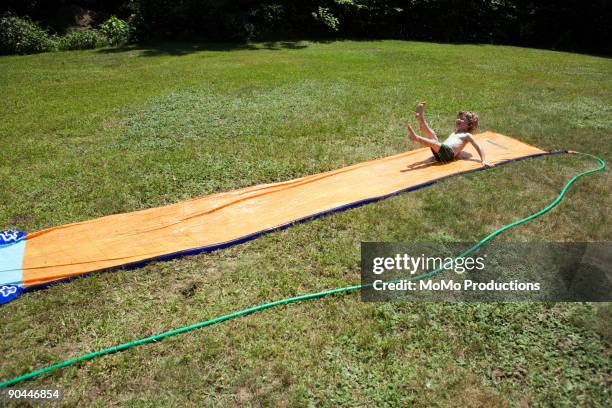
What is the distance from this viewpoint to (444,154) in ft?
17.6

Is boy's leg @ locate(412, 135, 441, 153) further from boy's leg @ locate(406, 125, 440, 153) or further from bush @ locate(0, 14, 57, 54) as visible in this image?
bush @ locate(0, 14, 57, 54)

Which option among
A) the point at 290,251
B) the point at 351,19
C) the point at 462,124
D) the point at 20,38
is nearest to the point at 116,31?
the point at 20,38

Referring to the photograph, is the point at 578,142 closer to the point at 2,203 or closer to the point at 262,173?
the point at 262,173

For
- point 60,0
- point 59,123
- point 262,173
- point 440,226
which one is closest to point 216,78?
point 59,123

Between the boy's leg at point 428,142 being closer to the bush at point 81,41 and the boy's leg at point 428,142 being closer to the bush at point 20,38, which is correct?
the bush at point 81,41

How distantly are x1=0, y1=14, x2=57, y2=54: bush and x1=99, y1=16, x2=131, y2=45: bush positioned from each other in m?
1.81

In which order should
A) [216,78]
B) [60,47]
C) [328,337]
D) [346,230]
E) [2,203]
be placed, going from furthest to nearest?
[60,47] < [216,78] < [2,203] < [346,230] < [328,337]

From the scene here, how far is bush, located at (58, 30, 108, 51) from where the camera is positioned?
48.0 ft

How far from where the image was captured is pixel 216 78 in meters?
10.4

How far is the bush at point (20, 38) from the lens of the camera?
45.6ft

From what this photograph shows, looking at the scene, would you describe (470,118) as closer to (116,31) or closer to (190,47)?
(190,47)

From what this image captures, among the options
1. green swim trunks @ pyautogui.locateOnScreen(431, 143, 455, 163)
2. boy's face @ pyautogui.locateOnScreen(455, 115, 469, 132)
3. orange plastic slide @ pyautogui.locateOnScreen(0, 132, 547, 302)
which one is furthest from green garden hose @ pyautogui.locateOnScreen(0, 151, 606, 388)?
boy's face @ pyautogui.locateOnScreen(455, 115, 469, 132)

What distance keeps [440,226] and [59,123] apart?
665cm

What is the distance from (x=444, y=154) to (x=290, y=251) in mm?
2721
